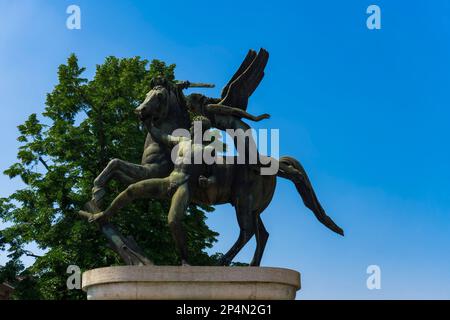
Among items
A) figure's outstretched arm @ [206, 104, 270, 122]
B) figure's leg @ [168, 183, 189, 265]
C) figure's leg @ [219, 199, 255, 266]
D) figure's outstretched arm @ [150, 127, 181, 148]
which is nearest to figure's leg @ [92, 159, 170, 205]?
figure's outstretched arm @ [150, 127, 181, 148]

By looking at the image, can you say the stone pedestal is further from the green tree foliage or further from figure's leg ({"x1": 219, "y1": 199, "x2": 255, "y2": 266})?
the green tree foliage

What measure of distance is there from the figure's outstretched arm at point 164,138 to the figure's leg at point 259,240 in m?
2.07

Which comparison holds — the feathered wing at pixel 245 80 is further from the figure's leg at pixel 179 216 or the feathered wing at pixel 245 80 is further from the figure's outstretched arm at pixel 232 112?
the figure's leg at pixel 179 216

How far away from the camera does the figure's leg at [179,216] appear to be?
11.1 metres

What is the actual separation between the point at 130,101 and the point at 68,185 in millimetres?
4136

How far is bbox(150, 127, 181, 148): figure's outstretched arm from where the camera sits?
11.9 metres

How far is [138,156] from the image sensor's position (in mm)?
22266

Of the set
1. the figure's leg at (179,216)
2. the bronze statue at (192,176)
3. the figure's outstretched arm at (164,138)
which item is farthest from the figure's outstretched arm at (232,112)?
the figure's leg at (179,216)

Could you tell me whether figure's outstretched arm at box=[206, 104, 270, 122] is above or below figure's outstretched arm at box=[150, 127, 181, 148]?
above

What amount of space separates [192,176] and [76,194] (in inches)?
422

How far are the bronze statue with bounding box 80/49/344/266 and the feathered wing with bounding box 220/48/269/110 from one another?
0.02 meters

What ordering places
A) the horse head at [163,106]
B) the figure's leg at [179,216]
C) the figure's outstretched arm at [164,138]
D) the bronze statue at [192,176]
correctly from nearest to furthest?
the figure's leg at [179,216] < the bronze statue at [192,176] < the figure's outstretched arm at [164,138] < the horse head at [163,106]
